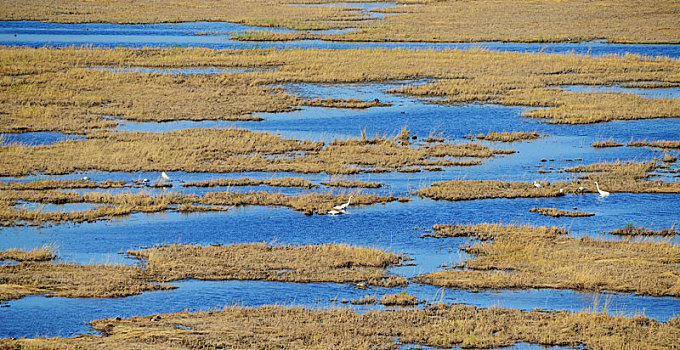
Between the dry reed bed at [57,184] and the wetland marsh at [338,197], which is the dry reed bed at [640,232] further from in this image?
the dry reed bed at [57,184]

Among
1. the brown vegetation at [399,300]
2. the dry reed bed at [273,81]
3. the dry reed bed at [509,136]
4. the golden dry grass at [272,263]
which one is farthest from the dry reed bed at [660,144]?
the brown vegetation at [399,300]

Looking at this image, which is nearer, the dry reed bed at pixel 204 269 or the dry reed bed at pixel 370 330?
the dry reed bed at pixel 370 330

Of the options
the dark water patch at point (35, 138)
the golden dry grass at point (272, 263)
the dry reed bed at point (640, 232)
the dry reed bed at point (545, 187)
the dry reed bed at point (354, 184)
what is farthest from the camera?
the dark water patch at point (35, 138)

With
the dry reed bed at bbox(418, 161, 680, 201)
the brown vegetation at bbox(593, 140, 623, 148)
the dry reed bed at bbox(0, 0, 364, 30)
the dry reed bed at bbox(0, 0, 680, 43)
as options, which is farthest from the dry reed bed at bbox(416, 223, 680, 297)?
the dry reed bed at bbox(0, 0, 364, 30)

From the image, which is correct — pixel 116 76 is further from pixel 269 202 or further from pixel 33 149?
pixel 269 202

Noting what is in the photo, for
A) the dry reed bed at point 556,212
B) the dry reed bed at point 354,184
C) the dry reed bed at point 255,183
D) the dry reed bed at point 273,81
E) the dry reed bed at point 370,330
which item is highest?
the dry reed bed at point 273,81

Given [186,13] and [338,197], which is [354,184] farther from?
[186,13]

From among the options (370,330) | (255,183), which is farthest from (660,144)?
(370,330)
